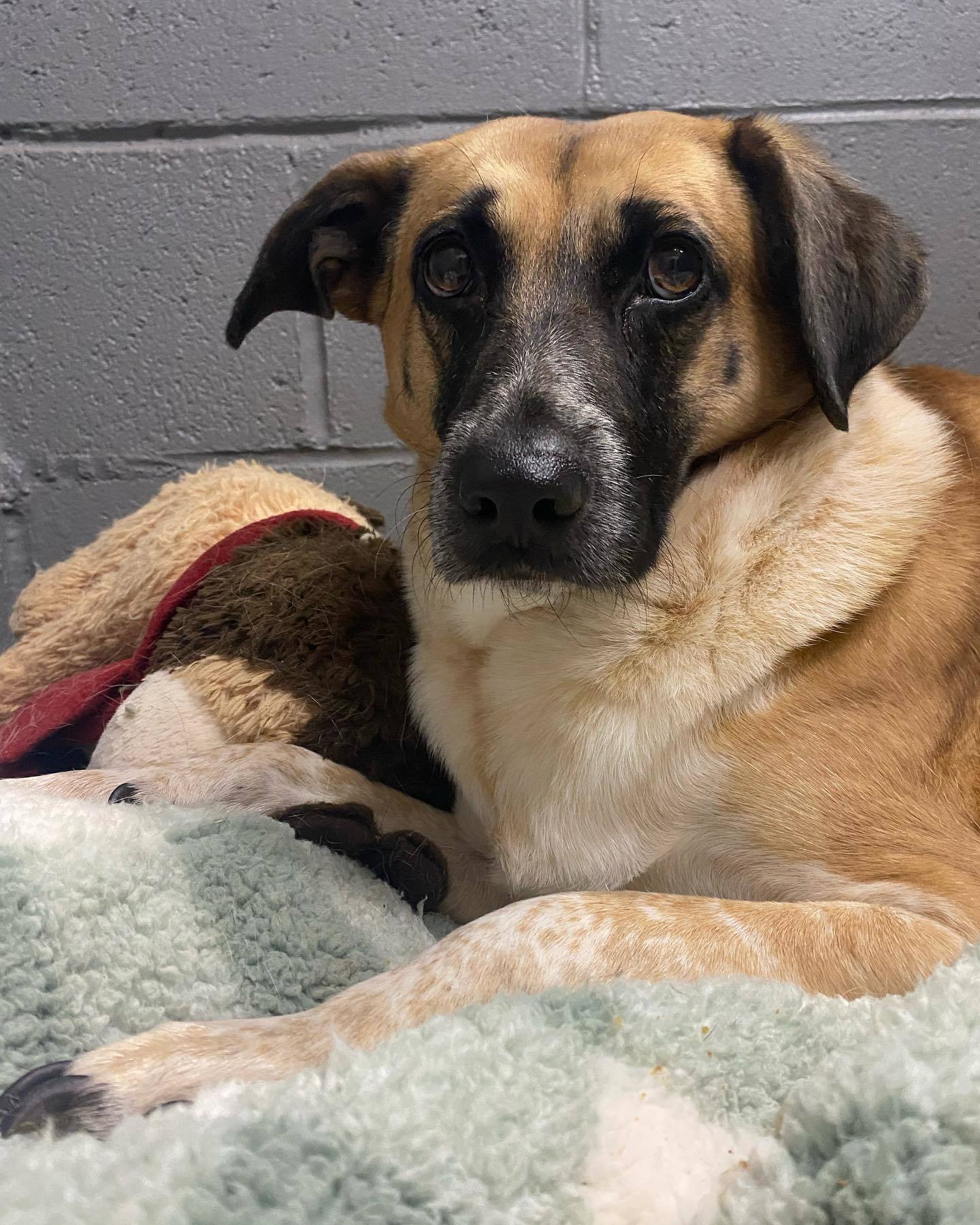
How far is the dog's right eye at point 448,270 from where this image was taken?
145 cm

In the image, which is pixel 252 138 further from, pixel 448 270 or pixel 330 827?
pixel 330 827

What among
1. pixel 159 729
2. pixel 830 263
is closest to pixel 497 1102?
pixel 159 729

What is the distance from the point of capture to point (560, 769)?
Answer: 1.36m

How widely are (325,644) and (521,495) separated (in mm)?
535

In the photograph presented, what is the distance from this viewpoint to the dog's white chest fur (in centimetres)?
131

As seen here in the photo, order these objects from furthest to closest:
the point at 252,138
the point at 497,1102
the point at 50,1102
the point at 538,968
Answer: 1. the point at 252,138
2. the point at 538,968
3. the point at 50,1102
4. the point at 497,1102

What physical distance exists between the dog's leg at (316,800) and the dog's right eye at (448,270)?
0.68m

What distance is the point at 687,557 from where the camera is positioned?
1354mm

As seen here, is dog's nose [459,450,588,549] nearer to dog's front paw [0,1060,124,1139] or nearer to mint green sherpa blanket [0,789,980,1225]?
mint green sherpa blanket [0,789,980,1225]

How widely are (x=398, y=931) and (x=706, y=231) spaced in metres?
0.94

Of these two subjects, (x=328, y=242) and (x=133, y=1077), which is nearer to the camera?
(x=133, y=1077)

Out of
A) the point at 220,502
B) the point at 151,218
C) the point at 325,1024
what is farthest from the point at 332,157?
the point at 325,1024

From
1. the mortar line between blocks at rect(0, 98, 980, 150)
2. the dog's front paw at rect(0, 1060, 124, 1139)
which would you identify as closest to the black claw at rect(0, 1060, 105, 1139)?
the dog's front paw at rect(0, 1060, 124, 1139)

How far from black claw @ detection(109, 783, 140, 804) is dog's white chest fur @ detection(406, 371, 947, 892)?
460 millimetres
